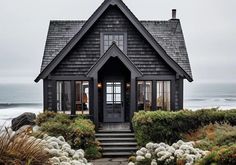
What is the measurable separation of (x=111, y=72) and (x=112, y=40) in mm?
1813

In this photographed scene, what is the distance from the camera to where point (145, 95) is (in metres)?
22.6

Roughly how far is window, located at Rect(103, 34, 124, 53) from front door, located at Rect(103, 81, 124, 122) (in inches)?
79.9

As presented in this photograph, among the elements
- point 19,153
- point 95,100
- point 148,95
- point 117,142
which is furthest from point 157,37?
point 19,153

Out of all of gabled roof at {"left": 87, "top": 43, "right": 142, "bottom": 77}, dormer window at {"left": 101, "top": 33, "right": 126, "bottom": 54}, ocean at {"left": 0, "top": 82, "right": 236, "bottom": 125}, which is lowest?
ocean at {"left": 0, "top": 82, "right": 236, "bottom": 125}

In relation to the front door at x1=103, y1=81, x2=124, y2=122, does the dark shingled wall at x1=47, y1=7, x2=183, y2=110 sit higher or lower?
higher

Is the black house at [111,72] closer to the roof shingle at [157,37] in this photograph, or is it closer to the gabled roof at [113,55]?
the roof shingle at [157,37]

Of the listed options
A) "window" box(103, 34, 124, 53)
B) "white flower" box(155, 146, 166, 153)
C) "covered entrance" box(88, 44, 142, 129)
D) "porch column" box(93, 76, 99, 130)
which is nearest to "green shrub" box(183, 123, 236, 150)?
"white flower" box(155, 146, 166, 153)

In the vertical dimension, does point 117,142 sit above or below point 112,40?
below

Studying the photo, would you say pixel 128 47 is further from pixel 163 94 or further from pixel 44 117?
A: pixel 44 117

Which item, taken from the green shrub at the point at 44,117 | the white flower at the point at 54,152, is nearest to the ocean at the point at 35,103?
the green shrub at the point at 44,117

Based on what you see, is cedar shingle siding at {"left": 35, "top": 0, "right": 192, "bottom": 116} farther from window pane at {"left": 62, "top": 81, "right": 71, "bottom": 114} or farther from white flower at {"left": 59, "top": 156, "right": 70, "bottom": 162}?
white flower at {"left": 59, "top": 156, "right": 70, "bottom": 162}

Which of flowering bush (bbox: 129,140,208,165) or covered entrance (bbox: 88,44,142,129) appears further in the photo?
covered entrance (bbox: 88,44,142,129)

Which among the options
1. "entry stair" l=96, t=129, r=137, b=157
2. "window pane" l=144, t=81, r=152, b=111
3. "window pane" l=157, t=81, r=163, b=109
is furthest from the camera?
"window pane" l=157, t=81, r=163, b=109

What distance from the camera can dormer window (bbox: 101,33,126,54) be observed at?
22.3 metres
